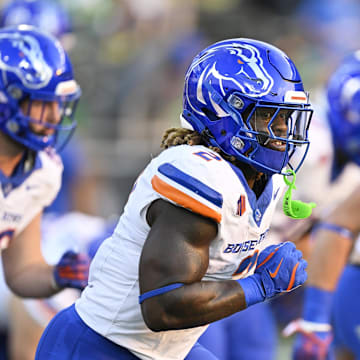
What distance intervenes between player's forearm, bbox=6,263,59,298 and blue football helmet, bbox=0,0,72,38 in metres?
2.86

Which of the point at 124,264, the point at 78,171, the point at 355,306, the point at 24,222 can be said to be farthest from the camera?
the point at 78,171

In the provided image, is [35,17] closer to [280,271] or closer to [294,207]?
[294,207]

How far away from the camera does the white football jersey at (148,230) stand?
231cm

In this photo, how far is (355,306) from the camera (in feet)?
13.5

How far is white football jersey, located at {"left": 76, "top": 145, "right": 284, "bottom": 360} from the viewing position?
2311 mm

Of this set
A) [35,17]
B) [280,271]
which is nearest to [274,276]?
[280,271]

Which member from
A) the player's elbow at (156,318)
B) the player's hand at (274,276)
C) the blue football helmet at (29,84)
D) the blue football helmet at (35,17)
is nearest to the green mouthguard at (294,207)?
the player's hand at (274,276)

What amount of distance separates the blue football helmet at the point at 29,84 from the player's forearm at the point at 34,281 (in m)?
0.56

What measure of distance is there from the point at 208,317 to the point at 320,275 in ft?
5.46

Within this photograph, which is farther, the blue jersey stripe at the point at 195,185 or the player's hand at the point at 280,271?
the player's hand at the point at 280,271

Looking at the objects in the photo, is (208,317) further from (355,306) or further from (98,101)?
(98,101)

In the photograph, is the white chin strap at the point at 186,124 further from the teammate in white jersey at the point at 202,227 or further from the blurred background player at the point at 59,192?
the blurred background player at the point at 59,192

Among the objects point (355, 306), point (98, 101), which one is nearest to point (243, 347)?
point (355, 306)

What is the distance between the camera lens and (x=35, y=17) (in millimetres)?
6215
